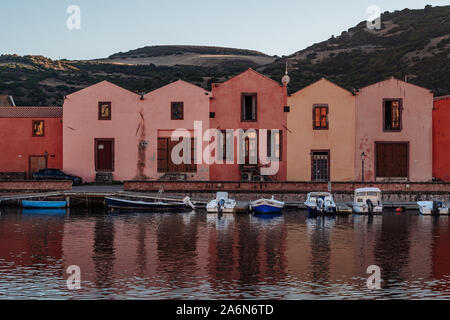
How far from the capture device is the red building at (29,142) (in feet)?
174

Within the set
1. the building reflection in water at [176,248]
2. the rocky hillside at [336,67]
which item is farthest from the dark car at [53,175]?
the rocky hillside at [336,67]

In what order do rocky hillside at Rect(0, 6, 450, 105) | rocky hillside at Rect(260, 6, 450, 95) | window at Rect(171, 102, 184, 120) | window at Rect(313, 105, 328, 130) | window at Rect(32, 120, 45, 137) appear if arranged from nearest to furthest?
window at Rect(313, 105, 328, 130) → window at Rect(171, 102, 184, 120) → window at Rect(32, 120, 45, 137) → rocky hillside at Rect(0, 6, 450, 105) → rocky hillside at Rect(260, 6, 450, 95)

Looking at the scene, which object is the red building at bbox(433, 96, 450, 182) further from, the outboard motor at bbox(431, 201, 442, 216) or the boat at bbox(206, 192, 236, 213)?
the boat at bbox(206, 192, 236, 213)

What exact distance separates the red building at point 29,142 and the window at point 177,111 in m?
10.2

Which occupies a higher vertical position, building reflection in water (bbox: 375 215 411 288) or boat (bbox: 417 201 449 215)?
boat (bbox: 417 201 449 215)

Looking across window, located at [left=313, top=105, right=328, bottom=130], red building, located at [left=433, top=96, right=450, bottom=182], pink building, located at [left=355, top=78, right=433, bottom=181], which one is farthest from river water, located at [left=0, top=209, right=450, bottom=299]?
window, located at [left=313, top=105, right=328, bottom=130]

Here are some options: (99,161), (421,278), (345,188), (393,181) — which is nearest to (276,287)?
(421,278)

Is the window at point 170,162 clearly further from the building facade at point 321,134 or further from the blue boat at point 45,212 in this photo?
the blue boat at point 45,212

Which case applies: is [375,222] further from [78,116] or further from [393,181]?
[78,116]

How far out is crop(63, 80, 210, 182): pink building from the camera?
165ft

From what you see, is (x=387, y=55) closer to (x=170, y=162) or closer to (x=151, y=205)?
(x=170, y=162)

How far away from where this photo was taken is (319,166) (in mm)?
49938

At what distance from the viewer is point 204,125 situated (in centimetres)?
5034

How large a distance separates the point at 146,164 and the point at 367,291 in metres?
32.7
